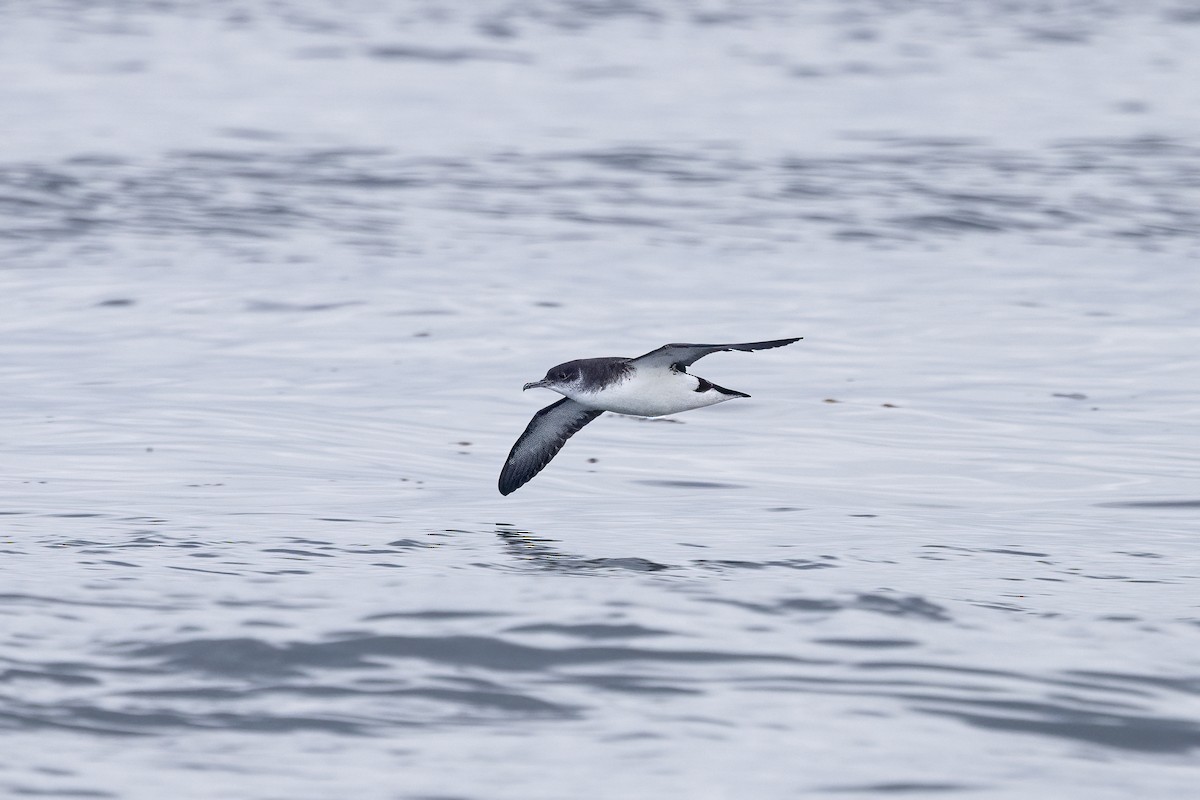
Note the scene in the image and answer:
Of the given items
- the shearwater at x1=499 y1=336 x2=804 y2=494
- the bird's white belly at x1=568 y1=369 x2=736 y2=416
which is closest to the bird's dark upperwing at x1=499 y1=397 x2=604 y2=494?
the shearwater at x1=499 y1=336 x2=804 y2=494

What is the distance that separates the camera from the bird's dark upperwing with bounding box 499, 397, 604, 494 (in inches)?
479

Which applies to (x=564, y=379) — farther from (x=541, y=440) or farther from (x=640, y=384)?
(x=541, y=440)

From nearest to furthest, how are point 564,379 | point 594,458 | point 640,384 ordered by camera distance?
point 640,384 < point 564,379 < point 594,458

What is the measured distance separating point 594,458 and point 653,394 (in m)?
2.53

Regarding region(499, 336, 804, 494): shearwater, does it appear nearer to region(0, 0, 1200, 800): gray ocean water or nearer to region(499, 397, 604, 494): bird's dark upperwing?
region(499, 397, 604, 494): bird's dark upperwing

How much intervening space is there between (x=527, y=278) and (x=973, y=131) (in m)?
14.6

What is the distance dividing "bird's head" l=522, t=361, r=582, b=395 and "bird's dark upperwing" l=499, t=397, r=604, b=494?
0.67 meters

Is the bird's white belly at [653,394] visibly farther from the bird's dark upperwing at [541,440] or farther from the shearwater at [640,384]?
the bird's dark upperwing at [541,440]

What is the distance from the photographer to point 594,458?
1376 centimetres

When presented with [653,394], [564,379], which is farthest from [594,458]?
[653,394]

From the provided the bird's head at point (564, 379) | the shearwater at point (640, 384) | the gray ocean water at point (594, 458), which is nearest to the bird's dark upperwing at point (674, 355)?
the shearwater at point (640, 384)

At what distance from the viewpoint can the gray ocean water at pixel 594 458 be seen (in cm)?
759

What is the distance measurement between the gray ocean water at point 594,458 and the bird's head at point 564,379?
872 millimetres

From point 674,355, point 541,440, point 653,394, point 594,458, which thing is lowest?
point 594,458
